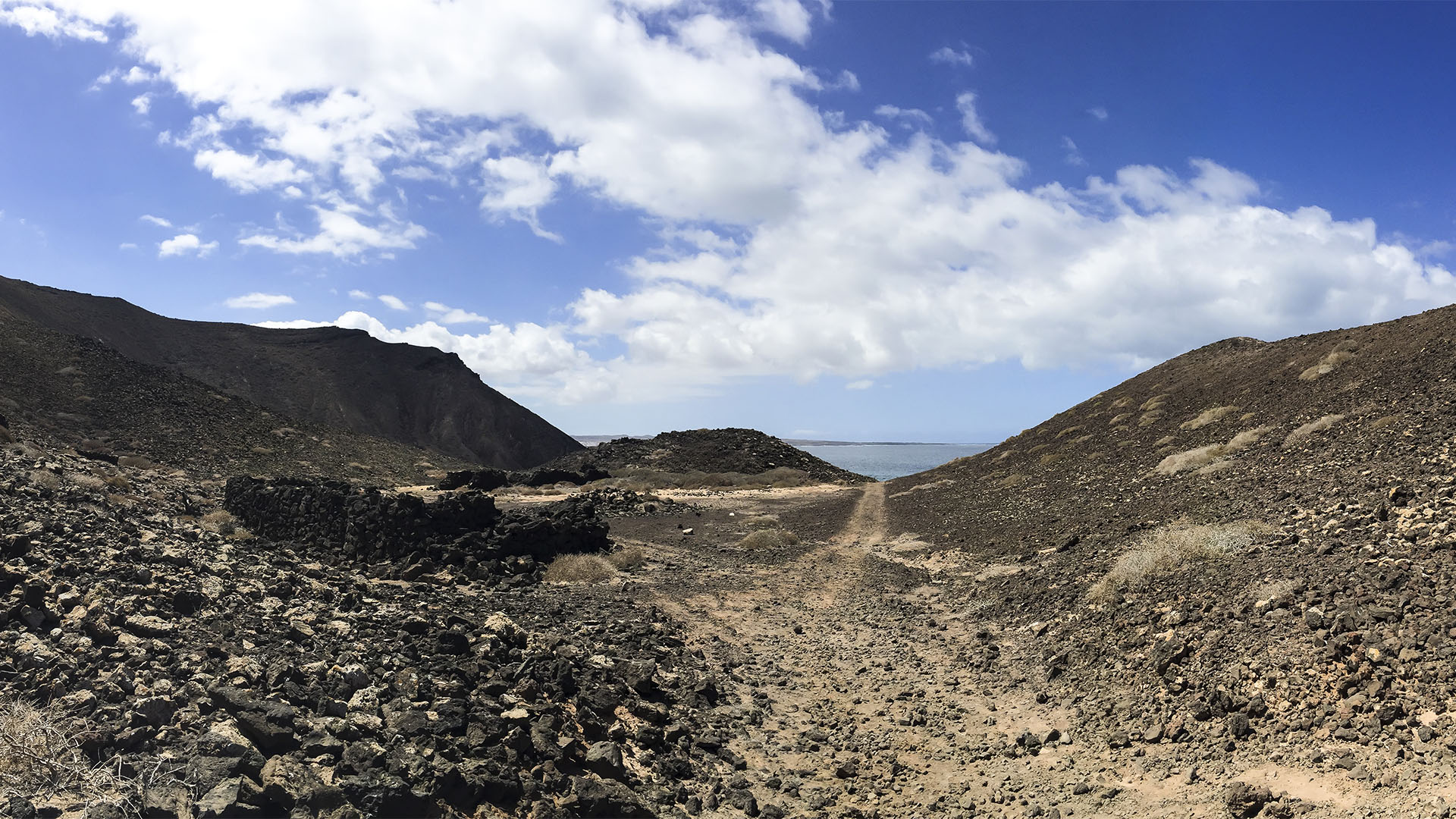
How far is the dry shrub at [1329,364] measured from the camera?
84.2 feet

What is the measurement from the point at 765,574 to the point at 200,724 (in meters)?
13.6

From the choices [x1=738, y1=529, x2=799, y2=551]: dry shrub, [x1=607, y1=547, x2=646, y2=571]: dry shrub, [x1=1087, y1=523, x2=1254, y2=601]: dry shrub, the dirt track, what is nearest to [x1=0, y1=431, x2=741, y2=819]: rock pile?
the dirt track

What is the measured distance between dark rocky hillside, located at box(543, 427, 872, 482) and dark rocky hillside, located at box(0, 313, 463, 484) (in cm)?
1579

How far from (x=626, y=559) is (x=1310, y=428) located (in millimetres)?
17378

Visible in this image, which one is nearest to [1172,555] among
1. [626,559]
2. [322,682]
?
[322,682]

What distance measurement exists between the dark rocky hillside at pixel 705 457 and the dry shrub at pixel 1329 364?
30511 millimetres

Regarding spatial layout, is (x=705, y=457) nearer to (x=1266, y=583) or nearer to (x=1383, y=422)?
(x=1383, y=422)

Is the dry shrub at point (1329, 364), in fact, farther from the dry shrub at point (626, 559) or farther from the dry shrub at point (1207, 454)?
the dry shrub at point (626, 559)

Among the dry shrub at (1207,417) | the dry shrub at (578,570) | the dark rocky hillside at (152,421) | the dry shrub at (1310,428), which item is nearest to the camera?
the dry shrub at (578,570)

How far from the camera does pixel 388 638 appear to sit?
815 centimetres

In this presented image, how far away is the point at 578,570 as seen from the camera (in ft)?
53.3

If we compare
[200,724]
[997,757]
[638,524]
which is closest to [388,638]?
[200,724]

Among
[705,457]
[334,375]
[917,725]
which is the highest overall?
[334,375]

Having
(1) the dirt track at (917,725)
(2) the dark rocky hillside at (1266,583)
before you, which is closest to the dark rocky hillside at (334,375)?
(1) the dirt track at (917,725)
